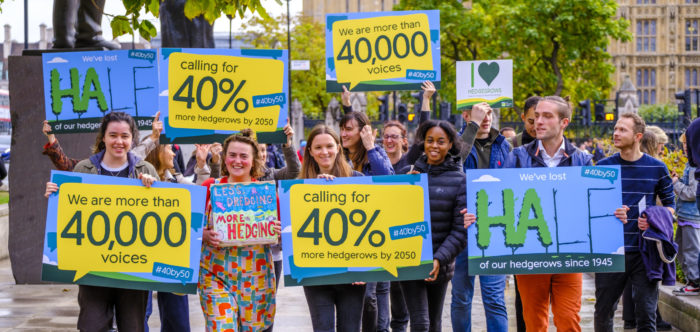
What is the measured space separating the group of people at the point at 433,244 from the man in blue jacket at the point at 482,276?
1 centimetres

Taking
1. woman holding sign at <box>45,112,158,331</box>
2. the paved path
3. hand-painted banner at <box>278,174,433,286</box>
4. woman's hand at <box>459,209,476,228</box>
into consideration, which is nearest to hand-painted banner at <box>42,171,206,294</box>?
woman holding sign at <box>45,112,158,331</box>

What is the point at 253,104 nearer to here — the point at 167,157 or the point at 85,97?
the point at 167,157

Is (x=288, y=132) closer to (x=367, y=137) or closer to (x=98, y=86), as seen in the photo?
(x=367, y=137)

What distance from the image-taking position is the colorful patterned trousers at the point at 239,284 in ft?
17.9

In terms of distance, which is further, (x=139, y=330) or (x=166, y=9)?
(x=166, y=9)

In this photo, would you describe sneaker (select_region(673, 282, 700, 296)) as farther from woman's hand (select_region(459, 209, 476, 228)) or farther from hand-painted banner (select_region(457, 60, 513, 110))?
woman's hand (select_region(459, 209, 476, 228))

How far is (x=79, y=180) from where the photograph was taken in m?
5.54

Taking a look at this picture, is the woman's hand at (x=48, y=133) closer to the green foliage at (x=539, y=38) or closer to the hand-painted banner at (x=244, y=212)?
the hand-painted banner at (x=244, y=212)

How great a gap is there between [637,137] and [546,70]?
34.8 meters

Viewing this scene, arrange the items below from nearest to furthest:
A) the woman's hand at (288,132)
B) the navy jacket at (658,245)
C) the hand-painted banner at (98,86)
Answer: the navy jacket at (658,245)
the woman's hand at (288,132)
the hand-painted banner at (98,86)

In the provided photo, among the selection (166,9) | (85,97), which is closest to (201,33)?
(166,9)

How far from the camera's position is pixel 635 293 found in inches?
247

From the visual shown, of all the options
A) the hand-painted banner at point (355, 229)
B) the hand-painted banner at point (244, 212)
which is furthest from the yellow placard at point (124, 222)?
the hand-painted banner at point (355, 229)

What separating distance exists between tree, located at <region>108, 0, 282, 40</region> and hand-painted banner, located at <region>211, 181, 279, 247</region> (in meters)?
1.37
